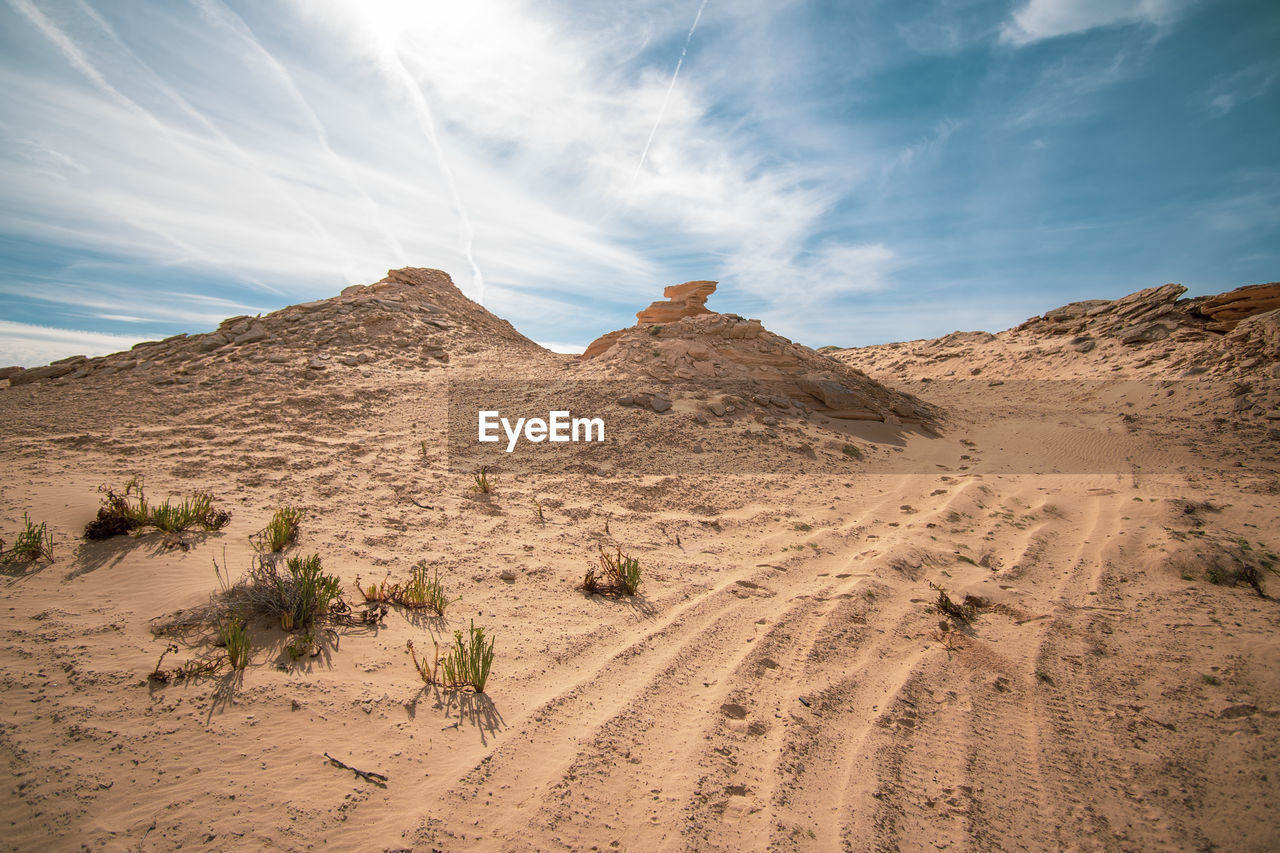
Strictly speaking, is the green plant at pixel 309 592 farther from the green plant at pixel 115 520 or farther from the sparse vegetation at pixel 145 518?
the green plant at pixel 115 520

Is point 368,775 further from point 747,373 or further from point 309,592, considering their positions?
point 747,373

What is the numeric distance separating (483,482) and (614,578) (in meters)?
2.84

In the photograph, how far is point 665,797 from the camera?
2.42m

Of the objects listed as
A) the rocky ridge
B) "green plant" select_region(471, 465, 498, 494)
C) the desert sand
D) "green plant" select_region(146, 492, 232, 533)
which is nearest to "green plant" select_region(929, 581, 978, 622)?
the desert sand

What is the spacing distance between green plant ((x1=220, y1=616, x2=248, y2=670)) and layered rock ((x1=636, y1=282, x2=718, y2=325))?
11722mm

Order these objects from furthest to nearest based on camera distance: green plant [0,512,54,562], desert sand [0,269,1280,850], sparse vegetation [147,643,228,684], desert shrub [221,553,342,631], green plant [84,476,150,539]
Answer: green plant [84,476,150,539] < green plant [0,512,54,562] < desert shrub [221,553,342,631] < sparse vegetation [147,643,228,684] < desert sand [0,269,1280,850]

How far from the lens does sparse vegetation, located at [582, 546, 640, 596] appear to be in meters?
4.39

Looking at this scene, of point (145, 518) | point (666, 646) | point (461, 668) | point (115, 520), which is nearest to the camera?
point (461, 668)

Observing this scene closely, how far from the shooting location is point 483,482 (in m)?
6.66

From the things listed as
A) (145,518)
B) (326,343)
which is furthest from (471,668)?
(326,343)

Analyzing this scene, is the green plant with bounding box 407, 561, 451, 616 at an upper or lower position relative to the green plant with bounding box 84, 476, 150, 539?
lower

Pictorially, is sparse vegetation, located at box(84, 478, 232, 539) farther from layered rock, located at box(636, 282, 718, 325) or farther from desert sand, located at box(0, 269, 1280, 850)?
layered rock, located at box(636, 282, 718, 325)

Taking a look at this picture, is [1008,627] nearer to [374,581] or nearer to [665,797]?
[665,797]

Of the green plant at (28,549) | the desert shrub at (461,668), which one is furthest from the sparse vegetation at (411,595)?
the green plant at (28,549)
